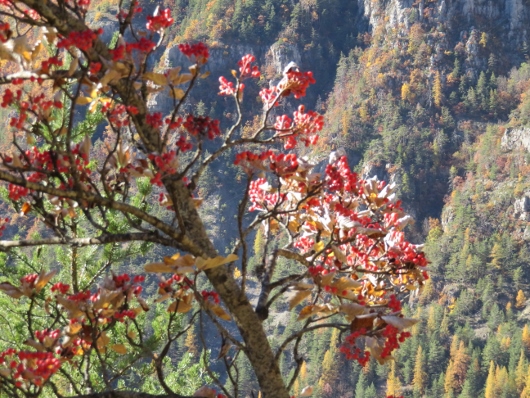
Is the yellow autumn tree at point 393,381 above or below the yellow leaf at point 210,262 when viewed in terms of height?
above

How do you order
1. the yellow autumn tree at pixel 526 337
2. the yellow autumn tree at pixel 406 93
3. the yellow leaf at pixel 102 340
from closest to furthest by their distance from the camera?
the yellow leaf at pixel 102 340 < the yellow autumn tree at pixel 526 337 < the yellow autumn tree at pixel 406 93

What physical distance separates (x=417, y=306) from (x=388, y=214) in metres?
71.0

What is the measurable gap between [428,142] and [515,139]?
34.0 feet

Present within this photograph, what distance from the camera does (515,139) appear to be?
77.8m

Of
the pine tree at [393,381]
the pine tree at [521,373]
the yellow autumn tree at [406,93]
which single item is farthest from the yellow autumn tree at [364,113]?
the pine tree at [521,373]

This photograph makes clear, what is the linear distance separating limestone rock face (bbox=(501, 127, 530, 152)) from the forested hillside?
16 cm

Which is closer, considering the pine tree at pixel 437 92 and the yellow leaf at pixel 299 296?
the yellow leaf at pixel 299 296

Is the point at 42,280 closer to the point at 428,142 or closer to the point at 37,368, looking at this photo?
the point at 37,368

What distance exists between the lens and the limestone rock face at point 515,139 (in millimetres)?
76500

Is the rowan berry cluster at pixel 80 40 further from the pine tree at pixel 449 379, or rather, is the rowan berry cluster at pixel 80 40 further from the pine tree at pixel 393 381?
the pine tree at pixel 449 379

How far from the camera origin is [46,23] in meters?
1.50

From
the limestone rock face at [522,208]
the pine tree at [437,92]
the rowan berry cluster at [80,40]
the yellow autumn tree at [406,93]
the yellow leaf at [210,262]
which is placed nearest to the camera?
the rowan berry cluster at [80,40]

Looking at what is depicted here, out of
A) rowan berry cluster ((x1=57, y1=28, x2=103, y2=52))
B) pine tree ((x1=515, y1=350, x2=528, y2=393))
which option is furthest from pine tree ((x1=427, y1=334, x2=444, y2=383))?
rowan berry cluster ((x1=57, y1=28, x2=103, y2=52))

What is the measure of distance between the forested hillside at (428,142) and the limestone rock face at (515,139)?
0.16m
